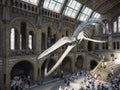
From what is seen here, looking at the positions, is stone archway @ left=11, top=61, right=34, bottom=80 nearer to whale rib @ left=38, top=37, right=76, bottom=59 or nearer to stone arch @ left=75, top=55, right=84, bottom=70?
whale rib @ left=38, top=37, right=76, bottom=59

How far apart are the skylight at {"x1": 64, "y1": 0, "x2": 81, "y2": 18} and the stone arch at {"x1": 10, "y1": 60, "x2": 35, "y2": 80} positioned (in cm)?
1086

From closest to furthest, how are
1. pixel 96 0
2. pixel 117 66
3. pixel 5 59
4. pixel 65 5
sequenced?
pixel 5 59, pixel 65 5, pixel 117 66, pixel 96 0

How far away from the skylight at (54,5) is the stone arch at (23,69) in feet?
27.1

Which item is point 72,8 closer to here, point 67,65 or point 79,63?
point 67,65

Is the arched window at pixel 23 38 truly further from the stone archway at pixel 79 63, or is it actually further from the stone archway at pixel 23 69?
the stone archway at pixel 79 63

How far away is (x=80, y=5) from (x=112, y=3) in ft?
25.9

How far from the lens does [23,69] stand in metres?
24.1

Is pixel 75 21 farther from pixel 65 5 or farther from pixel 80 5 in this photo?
pixel 65 5

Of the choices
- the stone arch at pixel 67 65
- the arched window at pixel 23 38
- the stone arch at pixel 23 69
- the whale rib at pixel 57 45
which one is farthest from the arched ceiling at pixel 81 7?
the whale rib at pixel 57 45

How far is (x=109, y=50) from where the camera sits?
35812 mm

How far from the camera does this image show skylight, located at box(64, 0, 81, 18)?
2779cm

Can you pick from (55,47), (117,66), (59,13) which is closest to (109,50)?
(117,66)

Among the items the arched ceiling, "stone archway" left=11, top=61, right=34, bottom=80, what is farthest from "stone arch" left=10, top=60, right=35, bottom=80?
the arched ceiling

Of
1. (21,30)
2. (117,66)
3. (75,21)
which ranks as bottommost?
(117,66)
